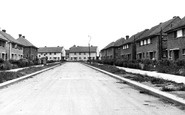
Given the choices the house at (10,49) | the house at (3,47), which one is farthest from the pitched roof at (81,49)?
the house at (3,47)

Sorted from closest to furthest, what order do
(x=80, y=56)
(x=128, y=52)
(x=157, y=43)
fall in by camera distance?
(x=157, y=43)
(x=128, y=52)
(x=80, y=56)

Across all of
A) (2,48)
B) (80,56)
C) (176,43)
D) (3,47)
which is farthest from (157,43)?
(80,56)

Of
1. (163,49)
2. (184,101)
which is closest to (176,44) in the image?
(163,49)

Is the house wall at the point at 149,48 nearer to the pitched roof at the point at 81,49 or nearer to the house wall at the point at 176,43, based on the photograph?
the house wall at the point at 176,43

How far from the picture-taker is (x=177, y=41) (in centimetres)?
2734

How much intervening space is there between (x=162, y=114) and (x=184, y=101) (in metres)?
1.54

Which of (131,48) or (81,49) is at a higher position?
(81,49)

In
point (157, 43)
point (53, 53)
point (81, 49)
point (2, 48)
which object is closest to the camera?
Result: point (157, 43)

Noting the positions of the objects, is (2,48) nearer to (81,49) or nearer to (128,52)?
(128,52)

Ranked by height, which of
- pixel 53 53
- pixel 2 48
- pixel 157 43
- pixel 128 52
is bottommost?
pixel 128 52

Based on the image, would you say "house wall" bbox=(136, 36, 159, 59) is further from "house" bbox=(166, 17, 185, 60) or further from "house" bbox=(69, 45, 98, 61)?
"house" bbox=(69, 45, 98, 61)

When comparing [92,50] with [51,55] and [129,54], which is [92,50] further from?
[129,54]

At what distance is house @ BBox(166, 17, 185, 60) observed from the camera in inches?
1021

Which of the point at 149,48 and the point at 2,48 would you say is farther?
the point at 2,48
